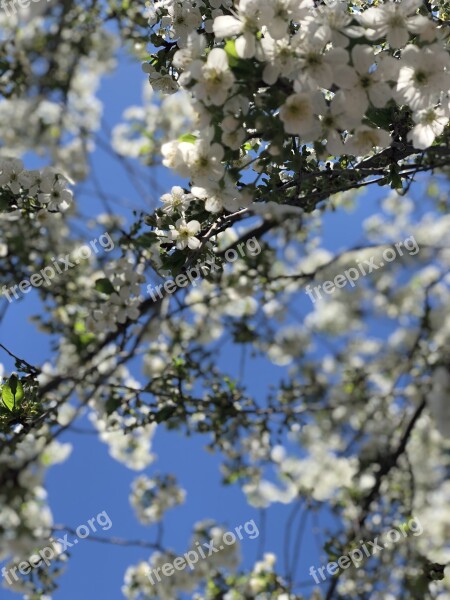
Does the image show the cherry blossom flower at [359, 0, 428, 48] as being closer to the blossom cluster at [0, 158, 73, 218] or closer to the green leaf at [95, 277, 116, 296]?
the blossom cluster at [0, 158, 73, 218]

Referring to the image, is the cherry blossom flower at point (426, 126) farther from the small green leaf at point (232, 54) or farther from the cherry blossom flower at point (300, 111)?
the small green leaf at point (232, 54)

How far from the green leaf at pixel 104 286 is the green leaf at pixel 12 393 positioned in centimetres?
42

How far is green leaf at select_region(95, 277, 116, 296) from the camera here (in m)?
1.97

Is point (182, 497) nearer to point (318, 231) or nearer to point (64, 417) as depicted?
point (64, 417)

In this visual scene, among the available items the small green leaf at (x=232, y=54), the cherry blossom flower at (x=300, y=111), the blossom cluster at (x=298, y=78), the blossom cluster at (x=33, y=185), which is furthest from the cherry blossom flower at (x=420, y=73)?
the blossom cluster at (x=33, y=185)

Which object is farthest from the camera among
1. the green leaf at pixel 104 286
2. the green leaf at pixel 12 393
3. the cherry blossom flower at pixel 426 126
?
the green leaf at pixel 104 286

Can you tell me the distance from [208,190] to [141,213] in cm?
67

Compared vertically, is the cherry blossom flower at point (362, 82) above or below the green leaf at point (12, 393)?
below

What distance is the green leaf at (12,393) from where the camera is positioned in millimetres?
1674

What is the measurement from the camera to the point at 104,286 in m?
1.97

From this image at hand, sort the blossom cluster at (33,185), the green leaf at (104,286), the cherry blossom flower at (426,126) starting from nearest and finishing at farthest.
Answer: the cherry blossom flower at (426,126), the blossom cluster at (33,185), the green leaf at (104,286)

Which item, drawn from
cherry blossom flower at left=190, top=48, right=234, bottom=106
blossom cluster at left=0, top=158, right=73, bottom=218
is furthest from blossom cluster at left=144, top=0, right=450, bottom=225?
blossom cluster at left=0, top=158, right=73, bottom=218

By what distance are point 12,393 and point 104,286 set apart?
466mm

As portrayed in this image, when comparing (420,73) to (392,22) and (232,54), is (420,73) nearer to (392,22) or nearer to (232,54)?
(392,22)
